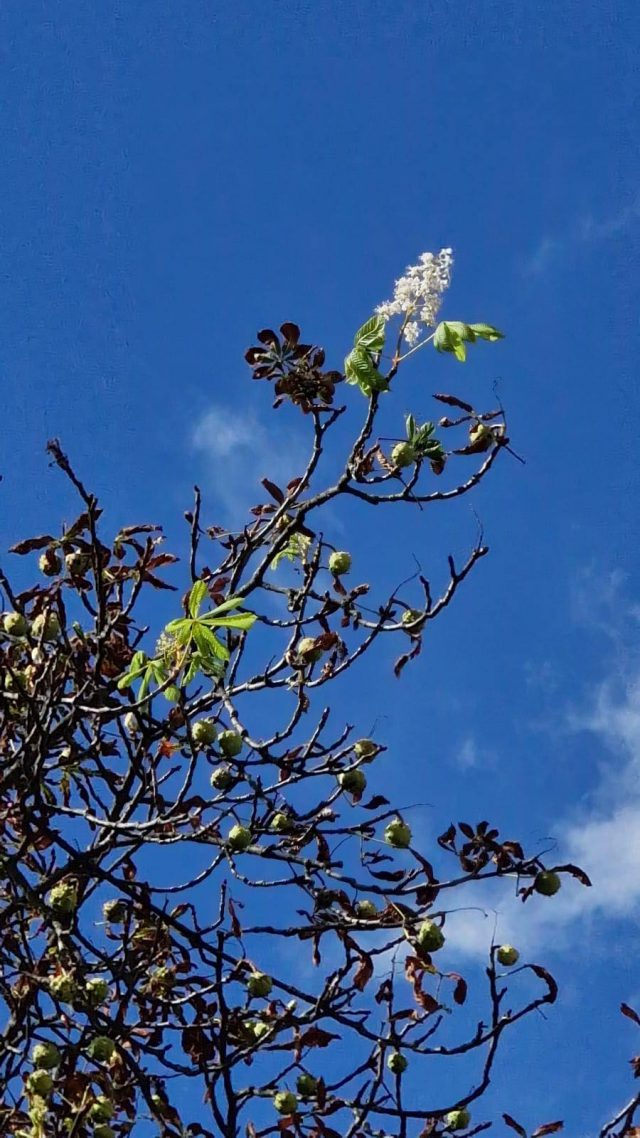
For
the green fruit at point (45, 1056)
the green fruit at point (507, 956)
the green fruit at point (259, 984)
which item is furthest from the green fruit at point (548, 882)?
the green fruit at point (45, 1056)

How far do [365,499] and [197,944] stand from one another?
66.0 inches

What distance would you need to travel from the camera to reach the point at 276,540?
447cm

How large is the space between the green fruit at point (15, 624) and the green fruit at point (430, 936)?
1.78 metres

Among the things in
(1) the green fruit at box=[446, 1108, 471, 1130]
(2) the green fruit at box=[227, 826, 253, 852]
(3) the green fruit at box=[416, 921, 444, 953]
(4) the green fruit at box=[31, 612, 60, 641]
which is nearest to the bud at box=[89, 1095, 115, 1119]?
A: (2) the green fruit at box=[227, 826, 253, 852]

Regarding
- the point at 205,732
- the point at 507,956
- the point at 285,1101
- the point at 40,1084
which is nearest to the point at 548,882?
the point at 507,956

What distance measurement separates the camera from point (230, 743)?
4102 millimetres

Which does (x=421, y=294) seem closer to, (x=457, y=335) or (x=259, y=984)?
(x=457, y=335)

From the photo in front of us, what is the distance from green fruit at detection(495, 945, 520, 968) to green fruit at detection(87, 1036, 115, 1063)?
1.45 meters

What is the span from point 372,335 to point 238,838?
1.81 meters

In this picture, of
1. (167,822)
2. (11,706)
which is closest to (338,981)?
(167,822)

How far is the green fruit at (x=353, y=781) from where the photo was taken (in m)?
4.27

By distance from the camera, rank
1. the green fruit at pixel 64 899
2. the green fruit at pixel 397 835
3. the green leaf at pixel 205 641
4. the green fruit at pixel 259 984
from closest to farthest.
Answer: the green leaf at pixel 205 641 < the green fruit at pixel 64 899 < the green fruit at pixel 259 984 < the green fruit at pixel 397 835

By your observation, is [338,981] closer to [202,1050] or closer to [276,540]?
[202,1050]

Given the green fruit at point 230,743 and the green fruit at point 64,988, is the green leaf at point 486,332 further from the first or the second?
the green fruit at point 64,988
